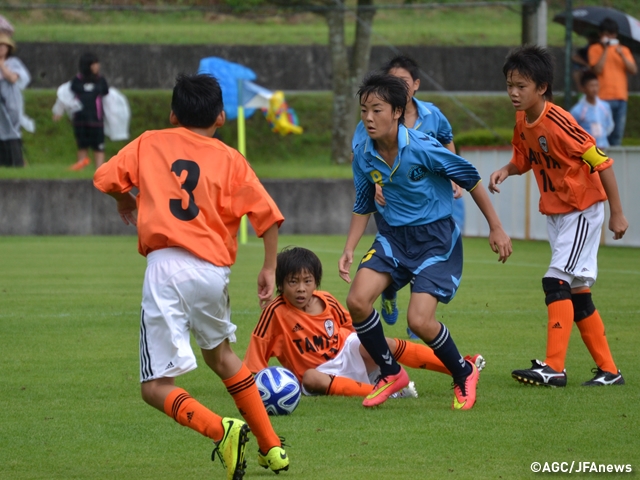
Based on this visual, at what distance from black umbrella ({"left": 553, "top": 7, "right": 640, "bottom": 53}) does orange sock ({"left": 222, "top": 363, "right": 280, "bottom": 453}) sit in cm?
1478

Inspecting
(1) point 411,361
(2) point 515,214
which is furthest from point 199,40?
(1) point 411,361

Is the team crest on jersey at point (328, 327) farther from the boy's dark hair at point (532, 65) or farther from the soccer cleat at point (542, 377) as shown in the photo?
the boy's dark hair at point (532, 65)

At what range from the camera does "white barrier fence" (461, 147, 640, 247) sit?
1464 centimetres

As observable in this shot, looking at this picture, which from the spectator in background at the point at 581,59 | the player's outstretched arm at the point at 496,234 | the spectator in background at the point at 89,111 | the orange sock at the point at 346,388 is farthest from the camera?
the spectator in background at the point at 89,111

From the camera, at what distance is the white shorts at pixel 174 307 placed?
4.29m

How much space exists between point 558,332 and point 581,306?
0.33m

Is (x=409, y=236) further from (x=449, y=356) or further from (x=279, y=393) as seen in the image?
(x=279, y=393)

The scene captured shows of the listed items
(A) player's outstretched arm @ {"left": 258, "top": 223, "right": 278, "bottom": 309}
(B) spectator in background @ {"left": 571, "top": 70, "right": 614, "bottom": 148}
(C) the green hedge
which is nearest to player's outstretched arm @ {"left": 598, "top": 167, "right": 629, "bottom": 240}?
(A) player's outstretched arm @ {"left": 258, "top": 223, "right": 278, "bottom": 309}

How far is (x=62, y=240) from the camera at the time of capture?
657 inches

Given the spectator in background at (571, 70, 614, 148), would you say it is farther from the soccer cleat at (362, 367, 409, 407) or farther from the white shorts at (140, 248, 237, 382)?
the white shorts at (140, 248, 237, 382)

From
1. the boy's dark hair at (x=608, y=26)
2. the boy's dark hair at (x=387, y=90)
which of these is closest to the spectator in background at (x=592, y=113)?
the boy's dark hair at (x=608, y=26)

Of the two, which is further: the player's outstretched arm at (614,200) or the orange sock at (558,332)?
the orange sock at (558,332)

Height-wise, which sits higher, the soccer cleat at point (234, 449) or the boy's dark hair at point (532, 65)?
the boy's dark hair at point (532, 65)

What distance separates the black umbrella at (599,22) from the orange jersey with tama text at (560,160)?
Answer: 12.3 metres
